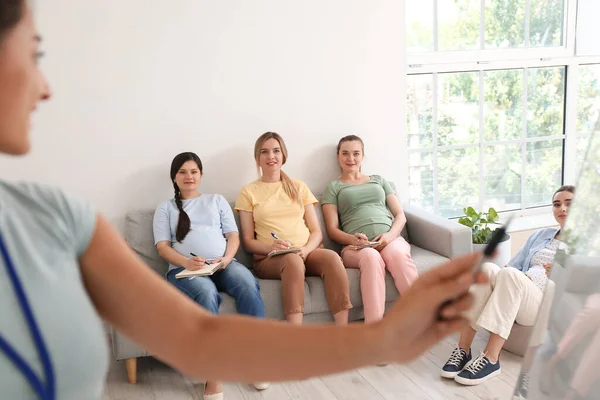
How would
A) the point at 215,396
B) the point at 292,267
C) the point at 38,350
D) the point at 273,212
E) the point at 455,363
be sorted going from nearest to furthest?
the point at 38,350
the point at 215,396
the point at 455,363
the point at 292,267
the point at 273,212

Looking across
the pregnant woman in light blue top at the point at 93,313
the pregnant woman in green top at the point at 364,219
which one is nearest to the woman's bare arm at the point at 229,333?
the pregnant woman in light blue top at the point at 93,313

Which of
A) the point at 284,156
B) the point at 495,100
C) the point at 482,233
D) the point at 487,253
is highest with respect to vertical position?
the point at 487,253

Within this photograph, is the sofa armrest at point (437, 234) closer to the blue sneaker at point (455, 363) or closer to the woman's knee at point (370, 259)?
the woman's knee at point (370, 259)

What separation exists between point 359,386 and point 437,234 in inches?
43.5

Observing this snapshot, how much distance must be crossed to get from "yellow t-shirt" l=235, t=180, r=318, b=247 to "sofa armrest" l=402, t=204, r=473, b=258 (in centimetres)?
67

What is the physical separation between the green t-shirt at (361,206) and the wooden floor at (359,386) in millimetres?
824

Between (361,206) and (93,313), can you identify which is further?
(361,206)

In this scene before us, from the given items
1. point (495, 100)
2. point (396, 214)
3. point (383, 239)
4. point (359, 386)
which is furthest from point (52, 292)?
point (495, 100)

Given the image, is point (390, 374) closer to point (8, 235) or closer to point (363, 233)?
point (363, 233)

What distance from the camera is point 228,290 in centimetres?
329

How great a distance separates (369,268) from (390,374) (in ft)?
1.85

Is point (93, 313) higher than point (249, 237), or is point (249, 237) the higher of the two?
point (93, 313)

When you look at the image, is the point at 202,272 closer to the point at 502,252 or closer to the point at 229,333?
the point at 502,252

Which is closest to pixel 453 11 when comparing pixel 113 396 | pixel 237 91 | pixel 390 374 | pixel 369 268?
pixel 237 91
